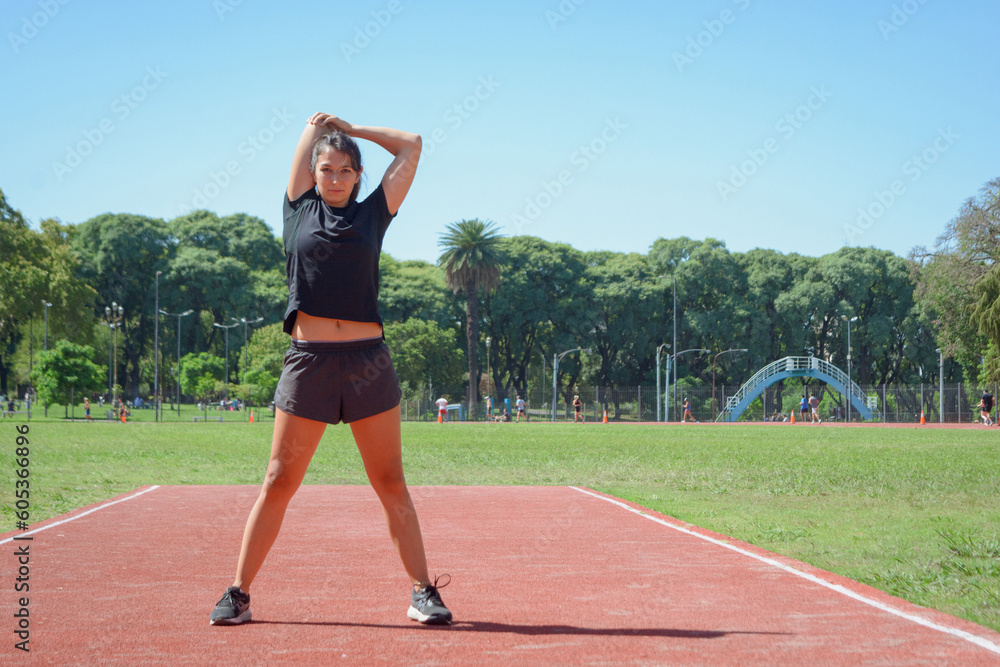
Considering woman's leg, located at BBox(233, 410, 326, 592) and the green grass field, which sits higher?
woman's leg, located at BBox(233, 410, 326, 592)

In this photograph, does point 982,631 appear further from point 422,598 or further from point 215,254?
point 215,254

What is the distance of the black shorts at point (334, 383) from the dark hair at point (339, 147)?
718 millimetres

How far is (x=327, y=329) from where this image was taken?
13.8ft

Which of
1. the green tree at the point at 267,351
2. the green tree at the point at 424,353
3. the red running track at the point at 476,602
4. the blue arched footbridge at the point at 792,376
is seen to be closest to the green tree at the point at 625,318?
the green tree at the point at 424,353

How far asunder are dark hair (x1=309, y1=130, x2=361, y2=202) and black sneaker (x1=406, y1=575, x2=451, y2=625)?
5.91ft

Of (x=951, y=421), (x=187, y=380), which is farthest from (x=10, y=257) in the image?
(x=951, y=421)

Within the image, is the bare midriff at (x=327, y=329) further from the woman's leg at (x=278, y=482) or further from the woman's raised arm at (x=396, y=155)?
the woman's raised arm at (x=396, y=155)

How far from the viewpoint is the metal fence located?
5684 centimetres

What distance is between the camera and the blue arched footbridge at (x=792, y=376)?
58781 millimetres

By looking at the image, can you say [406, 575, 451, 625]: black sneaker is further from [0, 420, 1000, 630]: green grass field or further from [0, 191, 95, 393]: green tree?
[0, 191, 95, 393]: green tree

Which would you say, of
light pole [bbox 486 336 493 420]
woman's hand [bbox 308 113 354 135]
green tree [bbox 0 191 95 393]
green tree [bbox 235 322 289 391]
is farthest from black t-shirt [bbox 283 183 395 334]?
light pole [bbox 486 336 493 420]

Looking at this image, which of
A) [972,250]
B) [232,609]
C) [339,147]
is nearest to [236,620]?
[232,609]

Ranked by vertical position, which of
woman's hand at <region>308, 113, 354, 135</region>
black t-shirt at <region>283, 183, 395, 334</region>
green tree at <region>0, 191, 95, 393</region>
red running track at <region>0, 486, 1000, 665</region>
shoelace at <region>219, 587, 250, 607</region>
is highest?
green tree at <region>0, 191, 95, 393</region>

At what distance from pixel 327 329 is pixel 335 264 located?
0.29 metres
